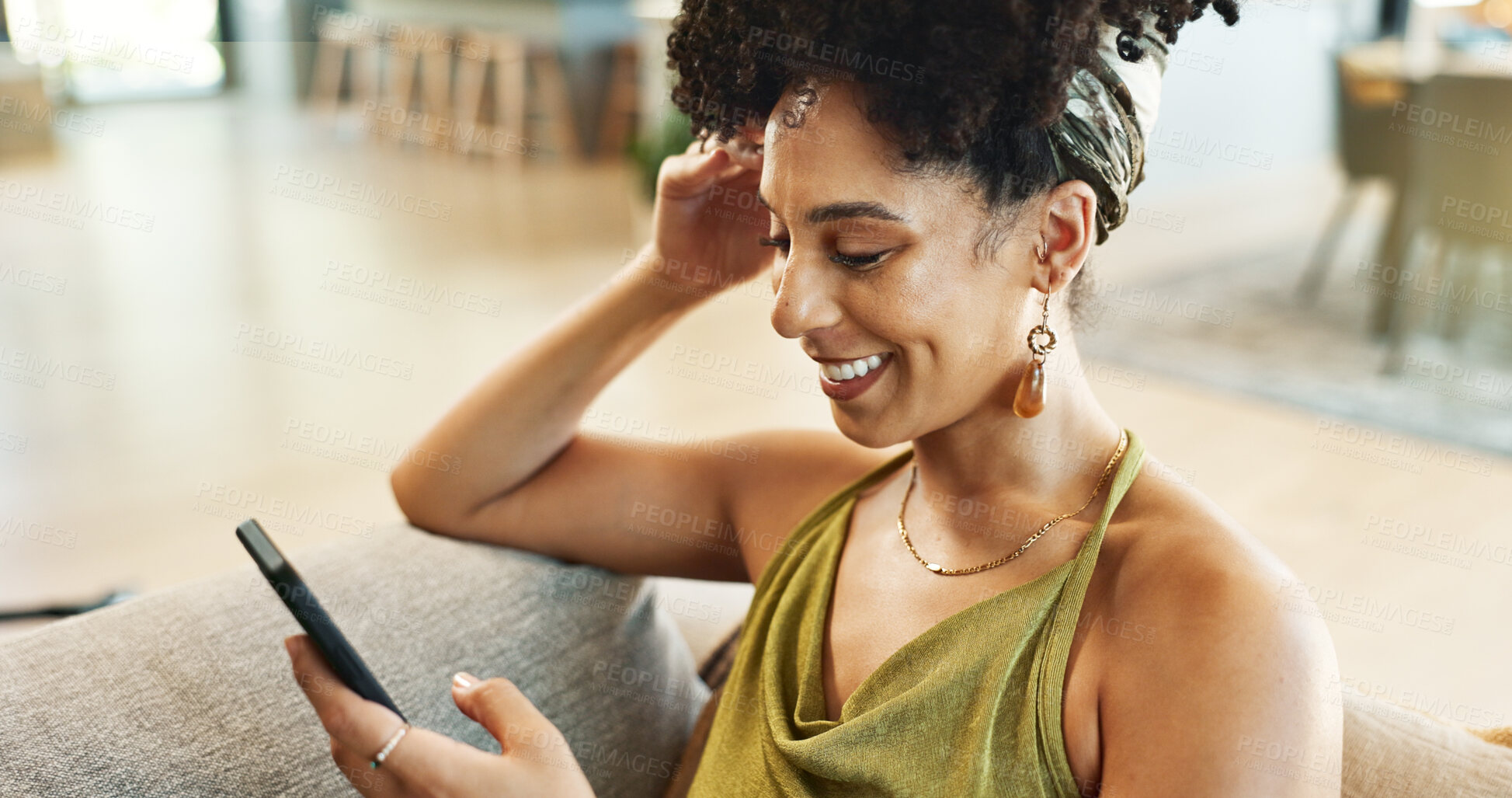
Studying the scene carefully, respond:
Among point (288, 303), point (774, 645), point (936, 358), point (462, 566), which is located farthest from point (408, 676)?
point (288, 303)

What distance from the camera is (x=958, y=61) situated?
0.93 meters

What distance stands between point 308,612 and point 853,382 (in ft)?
1.50

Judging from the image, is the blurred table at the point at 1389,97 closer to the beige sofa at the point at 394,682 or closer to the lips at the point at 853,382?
the beige sofa at the point at 394,682

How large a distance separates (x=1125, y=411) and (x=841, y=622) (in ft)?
9.47

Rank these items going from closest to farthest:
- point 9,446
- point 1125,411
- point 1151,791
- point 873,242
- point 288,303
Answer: point 1151,791, point 873,242, point 9,446, point 1125,411, point 288,303

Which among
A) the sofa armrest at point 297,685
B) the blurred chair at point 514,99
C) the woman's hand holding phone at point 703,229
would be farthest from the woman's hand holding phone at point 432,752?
the blurred chair at point 514,99

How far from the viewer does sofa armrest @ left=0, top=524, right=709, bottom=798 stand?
105 centimetres

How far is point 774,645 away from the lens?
1.18 metres

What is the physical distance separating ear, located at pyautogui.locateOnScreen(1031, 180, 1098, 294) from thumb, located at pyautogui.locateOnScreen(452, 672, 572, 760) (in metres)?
0.52

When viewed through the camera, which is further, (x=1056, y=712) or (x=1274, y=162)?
(x=1274, y=162)

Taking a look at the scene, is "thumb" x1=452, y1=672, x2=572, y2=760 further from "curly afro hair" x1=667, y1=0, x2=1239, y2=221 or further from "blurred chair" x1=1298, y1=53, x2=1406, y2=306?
"blurred chair" x1=1298, y1=53, x2=1406, y2=306

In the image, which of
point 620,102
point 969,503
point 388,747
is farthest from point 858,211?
point 620,102

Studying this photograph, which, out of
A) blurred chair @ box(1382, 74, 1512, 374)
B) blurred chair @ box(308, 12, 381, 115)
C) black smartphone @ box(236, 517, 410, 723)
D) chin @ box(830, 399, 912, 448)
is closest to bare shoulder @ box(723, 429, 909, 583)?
chin @ box(830, 399, 912, 448)

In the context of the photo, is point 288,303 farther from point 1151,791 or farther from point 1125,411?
point 1151,791
